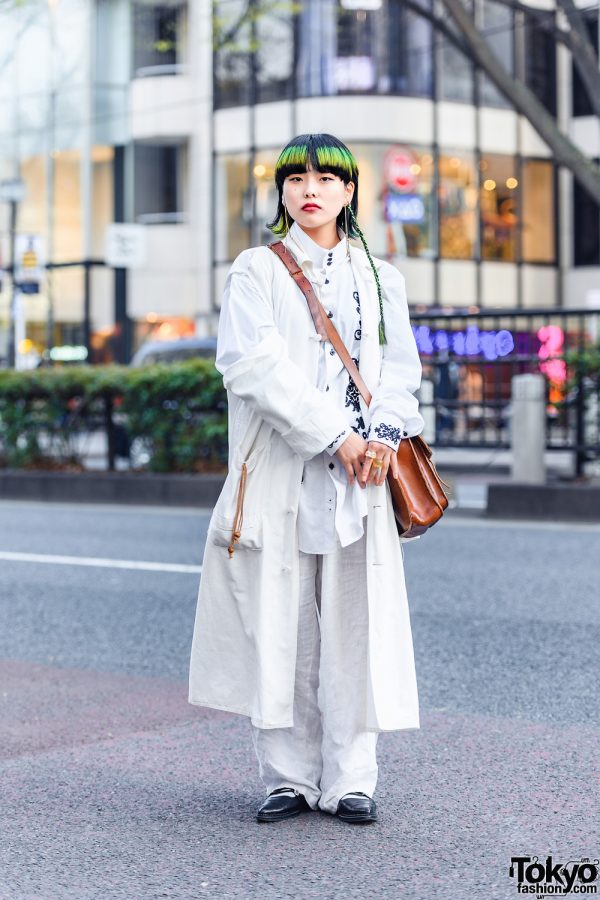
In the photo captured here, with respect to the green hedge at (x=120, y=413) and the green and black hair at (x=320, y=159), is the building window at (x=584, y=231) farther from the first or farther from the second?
the green and black hair at (x=320, y=159)

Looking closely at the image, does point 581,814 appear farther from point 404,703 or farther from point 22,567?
point 22,567

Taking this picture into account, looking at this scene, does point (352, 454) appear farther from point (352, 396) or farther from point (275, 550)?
point (275, 550)

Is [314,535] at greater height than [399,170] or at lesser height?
lesser

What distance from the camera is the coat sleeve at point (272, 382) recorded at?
395cm

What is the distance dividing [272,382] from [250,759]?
1619 millimetres

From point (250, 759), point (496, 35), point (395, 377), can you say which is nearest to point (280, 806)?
point (250, 759)

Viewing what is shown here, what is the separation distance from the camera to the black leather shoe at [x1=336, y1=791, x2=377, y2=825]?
13.5ft

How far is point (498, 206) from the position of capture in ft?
118

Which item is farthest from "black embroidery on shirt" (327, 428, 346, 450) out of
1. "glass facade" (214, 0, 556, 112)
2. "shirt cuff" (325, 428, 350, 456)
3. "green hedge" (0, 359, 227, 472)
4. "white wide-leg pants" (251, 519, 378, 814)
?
"glass facade" (214, 0, 556, 112)

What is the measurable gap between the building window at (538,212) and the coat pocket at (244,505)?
33.4 metres

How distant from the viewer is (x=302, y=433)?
3.96 metres

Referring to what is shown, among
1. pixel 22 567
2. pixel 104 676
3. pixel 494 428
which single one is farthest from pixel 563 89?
pixel 104 676

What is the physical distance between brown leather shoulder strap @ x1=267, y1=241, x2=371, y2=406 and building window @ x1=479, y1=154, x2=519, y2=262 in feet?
106

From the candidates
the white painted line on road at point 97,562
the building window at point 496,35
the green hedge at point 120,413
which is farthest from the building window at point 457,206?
the white painted line on road at point 97,562
